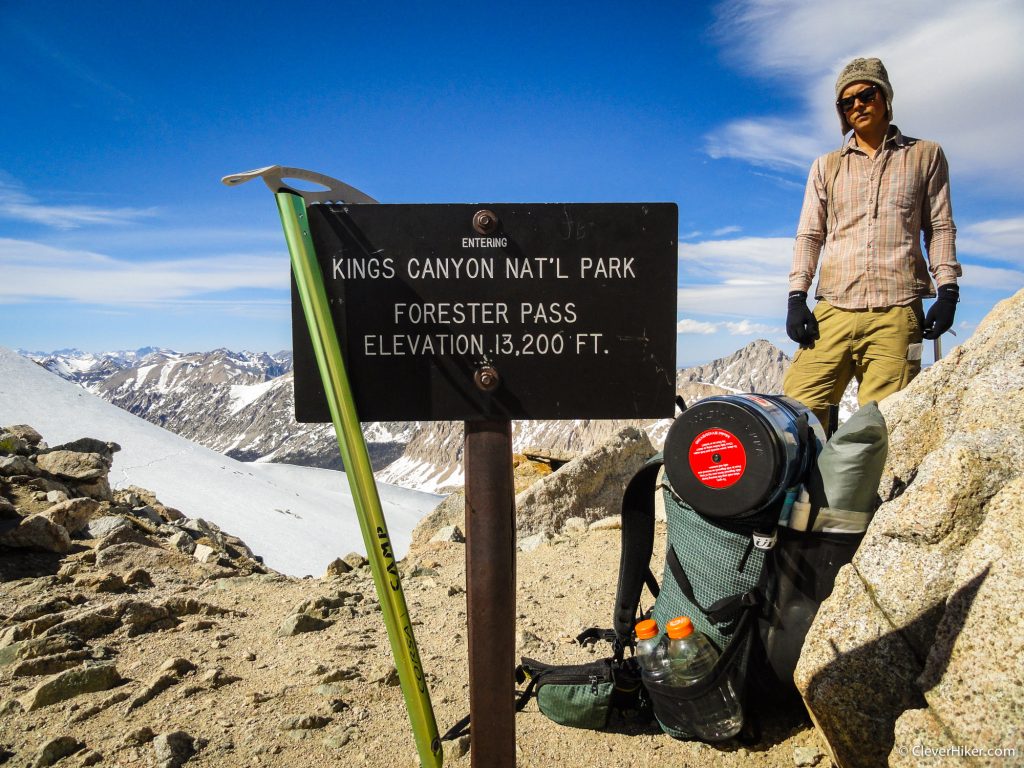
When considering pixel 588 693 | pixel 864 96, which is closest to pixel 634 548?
pixel 588 693

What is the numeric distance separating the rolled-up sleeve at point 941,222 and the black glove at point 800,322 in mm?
882

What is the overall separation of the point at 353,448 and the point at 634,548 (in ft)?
7.21

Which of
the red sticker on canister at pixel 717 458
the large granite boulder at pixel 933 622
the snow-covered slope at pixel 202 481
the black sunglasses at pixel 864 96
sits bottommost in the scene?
the snow-covered slope at pixel 202 481

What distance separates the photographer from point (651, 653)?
358 cm

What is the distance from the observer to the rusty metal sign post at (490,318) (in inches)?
106

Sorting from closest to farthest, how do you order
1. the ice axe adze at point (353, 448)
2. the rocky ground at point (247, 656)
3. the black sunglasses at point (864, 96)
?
1. the ice axe adze at point (353, 448)
2. the rocky ground at point (247, 656)
3. the black sunglasses at point (864, 96)

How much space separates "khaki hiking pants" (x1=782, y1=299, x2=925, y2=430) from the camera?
4.68 m

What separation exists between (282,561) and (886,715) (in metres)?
12.4

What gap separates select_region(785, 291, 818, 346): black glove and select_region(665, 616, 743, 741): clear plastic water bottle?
2.44 m

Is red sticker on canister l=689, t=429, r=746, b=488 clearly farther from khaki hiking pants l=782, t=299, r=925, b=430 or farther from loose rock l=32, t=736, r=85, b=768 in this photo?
loose rock l=32, t=736, r=85, b=768

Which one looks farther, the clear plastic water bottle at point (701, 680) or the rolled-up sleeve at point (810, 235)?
the rolled-up sleeve at point (810, 235)

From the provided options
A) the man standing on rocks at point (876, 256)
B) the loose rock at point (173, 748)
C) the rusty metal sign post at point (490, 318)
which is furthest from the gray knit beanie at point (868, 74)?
the loose rock at point (173, 748)

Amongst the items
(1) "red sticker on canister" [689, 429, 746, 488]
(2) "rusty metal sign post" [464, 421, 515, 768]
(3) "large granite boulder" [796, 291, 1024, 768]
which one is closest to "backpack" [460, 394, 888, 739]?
(1) "red sticker on canister" [689, 429, 746, 488]

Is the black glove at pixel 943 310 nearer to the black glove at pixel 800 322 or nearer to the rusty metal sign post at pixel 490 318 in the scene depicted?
the black glove at pixel 800 322
